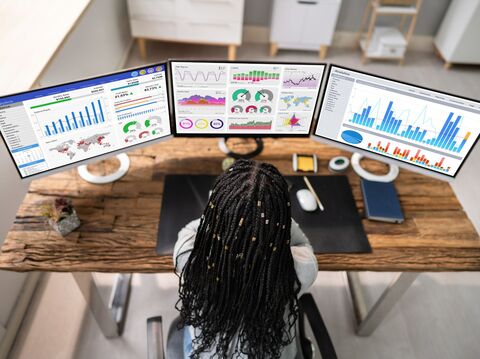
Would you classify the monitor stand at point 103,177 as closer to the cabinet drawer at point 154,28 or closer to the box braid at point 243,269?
the box braid at point 243,269

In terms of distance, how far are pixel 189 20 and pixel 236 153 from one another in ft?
6.33

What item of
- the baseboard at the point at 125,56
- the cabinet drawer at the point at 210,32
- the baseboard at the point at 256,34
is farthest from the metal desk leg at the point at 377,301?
the baseboard at the point at 256,34

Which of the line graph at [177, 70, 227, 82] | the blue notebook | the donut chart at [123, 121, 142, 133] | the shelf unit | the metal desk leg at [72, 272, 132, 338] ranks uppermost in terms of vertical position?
the line graph at [177, 70, 227, 82]

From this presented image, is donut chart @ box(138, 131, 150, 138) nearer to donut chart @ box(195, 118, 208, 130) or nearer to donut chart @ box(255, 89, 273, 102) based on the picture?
donut chart @ box(195, 118, 208, 130)

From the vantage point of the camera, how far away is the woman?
93cm

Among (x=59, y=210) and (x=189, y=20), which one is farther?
(x=189, y=20)

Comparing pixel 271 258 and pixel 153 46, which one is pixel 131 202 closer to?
pixel 271 258

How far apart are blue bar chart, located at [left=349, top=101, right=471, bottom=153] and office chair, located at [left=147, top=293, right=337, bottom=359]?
69cm

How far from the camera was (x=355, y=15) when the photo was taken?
3756 millimetres

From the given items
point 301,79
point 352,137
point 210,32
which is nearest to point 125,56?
point 210,32

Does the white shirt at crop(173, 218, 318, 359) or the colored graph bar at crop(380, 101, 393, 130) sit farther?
the colored graph bar at crop(380, 101, 393, 130)

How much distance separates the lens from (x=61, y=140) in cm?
139

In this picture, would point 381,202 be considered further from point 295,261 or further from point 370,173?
point 295,261

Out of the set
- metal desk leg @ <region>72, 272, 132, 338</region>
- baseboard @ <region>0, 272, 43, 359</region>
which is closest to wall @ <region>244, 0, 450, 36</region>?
metal desk leg @ <region>72, 272, 132, 338</region>
